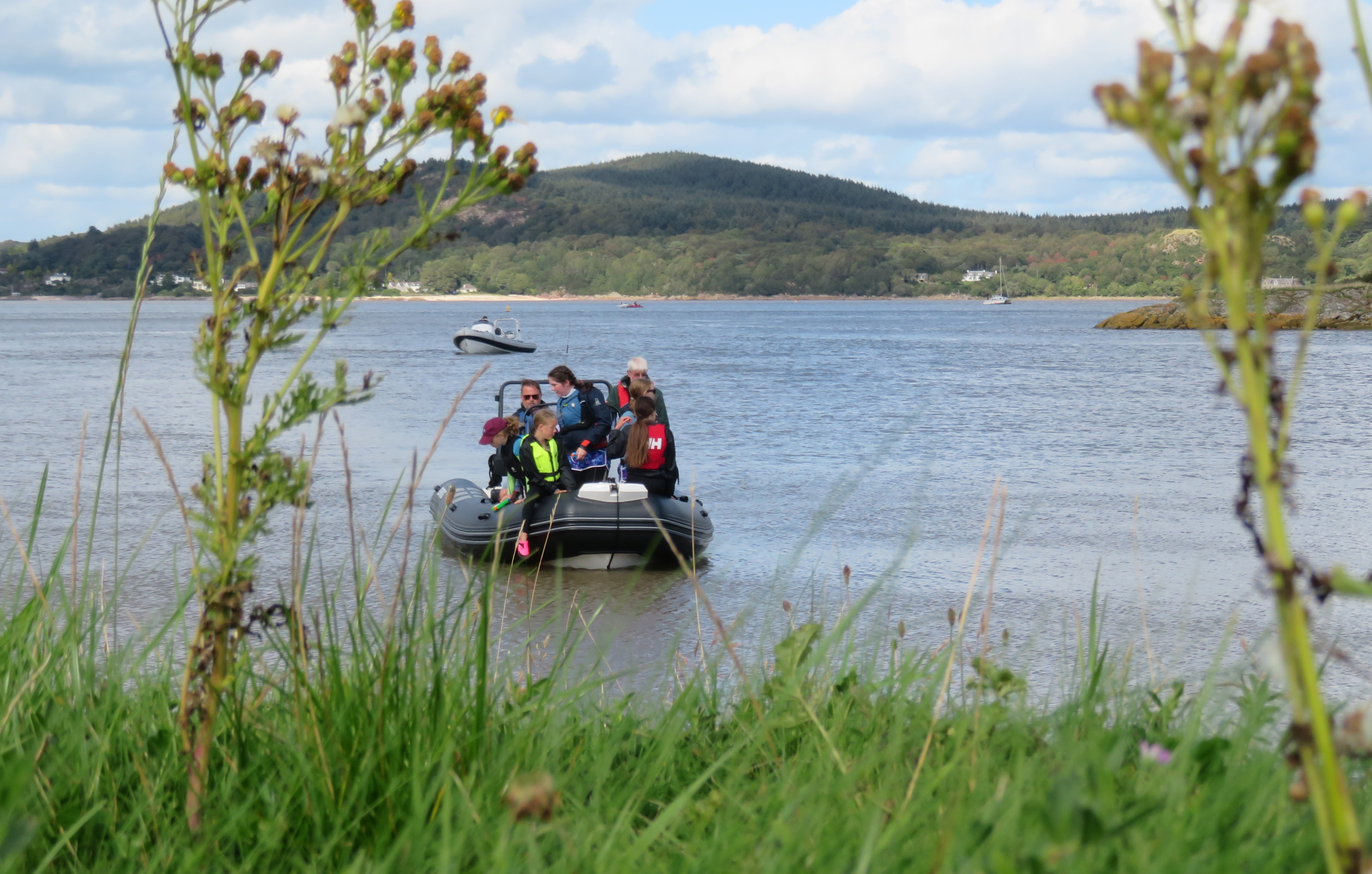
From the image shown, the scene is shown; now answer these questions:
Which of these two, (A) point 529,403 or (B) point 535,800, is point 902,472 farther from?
(B) point 535,800

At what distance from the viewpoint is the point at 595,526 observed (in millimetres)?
10406

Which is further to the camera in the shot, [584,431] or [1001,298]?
[1001,298]

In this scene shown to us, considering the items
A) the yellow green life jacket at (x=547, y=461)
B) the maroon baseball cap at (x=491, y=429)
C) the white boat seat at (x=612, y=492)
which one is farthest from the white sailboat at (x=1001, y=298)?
the yellow green life jacket at (x=547, y=461)

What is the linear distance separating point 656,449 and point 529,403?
47.6 inches

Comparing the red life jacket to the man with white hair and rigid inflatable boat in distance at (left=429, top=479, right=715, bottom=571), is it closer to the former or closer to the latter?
the man with white hair

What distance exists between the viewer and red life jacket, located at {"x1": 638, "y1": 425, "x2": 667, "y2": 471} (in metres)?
10.7

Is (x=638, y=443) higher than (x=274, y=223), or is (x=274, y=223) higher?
(x=274, y=223)

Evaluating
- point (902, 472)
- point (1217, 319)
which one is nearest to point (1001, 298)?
point (1217, 319)

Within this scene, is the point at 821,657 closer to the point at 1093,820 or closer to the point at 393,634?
the point at 393,634

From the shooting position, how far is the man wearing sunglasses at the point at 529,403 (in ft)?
35.0

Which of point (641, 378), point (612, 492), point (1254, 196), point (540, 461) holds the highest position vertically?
point (1254, 196)

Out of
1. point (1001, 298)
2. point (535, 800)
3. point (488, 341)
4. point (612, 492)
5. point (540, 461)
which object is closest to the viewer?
point (535, 800)

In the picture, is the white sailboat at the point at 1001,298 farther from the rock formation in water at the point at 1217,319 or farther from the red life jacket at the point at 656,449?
the red life jacket at the point at 656,449

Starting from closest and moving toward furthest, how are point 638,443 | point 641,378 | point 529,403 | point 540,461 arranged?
1. point 540,461
2. point 638,443
3. point 529,403
4. point 641,378
